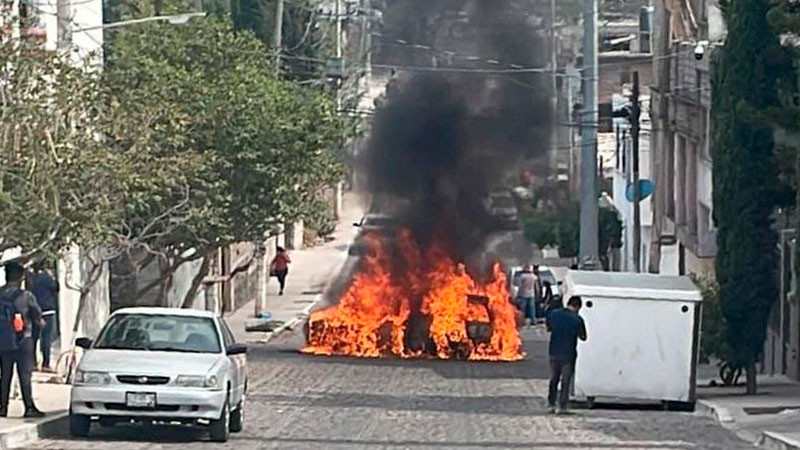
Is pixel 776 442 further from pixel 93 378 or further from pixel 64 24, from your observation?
pixel 64 24

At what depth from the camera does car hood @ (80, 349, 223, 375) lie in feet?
67.2

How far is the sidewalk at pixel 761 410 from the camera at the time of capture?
2284 centimetres

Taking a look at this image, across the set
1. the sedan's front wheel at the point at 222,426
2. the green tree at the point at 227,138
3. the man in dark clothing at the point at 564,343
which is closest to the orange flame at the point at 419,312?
the green tree at the point at 227,138

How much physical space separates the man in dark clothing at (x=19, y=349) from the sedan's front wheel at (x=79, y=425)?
124 centimetres

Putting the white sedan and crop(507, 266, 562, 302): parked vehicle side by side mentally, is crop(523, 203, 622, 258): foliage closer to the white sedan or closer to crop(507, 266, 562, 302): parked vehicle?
crop(507, 266, 562, 302): parked vehicle

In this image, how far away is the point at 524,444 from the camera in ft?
70.6

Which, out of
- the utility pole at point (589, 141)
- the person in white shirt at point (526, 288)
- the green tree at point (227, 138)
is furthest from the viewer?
the person in white shirt at point (526, 288)

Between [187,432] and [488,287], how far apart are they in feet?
65.7

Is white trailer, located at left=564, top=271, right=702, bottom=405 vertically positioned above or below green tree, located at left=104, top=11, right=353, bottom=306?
below

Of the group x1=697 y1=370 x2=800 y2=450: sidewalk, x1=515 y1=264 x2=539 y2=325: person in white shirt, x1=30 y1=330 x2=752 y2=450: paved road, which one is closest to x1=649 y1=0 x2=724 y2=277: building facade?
x1=515 y1=264 x2=539 y2=325: person in white shirt

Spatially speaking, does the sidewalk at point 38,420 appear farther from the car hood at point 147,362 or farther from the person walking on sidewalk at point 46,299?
the person walking on sidewalk at point 46,299

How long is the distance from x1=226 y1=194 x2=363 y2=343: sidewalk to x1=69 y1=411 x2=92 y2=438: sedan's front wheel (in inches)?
944

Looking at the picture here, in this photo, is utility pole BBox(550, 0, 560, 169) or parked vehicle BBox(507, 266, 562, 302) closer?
utility pole BBox(550, 0, 560, 169)

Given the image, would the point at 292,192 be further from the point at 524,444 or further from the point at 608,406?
the point at 524,444
